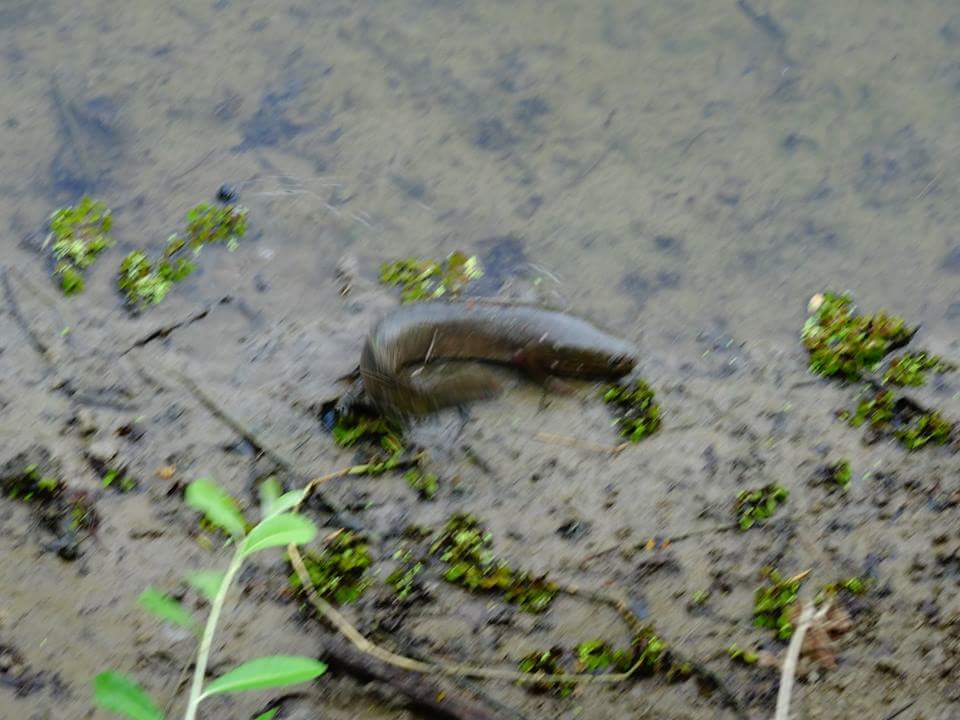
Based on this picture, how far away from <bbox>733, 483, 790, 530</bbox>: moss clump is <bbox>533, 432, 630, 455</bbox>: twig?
502 millimetres

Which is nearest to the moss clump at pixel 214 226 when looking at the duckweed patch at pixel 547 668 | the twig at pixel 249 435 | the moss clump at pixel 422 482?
the twig at pixel 249 435

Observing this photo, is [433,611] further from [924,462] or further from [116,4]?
[116,4]

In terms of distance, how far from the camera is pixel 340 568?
338 centimetres

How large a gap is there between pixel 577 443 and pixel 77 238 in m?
2.55

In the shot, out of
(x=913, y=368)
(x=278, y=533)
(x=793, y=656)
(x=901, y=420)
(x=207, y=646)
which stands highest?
(x=278, y=533)

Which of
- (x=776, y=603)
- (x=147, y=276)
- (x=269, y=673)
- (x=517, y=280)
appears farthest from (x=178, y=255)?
(x=269, y=673)

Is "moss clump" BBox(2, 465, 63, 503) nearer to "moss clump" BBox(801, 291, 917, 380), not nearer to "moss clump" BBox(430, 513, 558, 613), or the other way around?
"moss clump" BBox(430, 513, 558, 613)

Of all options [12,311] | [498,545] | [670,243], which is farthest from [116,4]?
[498,545]

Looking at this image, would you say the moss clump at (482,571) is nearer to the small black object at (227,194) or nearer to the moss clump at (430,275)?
the moss clump at (430,275)

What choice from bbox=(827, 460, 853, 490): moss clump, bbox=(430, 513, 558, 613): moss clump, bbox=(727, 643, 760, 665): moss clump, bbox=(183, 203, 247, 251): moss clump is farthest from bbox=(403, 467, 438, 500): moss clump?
bbox=(183, 203, 247, 251): moss clump

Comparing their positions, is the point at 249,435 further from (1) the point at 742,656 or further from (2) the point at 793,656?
(2) the point at 793,656

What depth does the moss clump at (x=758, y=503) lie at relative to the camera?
3.62 metres

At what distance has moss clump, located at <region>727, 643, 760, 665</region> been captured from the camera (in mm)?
3135

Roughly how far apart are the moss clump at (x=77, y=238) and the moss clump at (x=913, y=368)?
3.57 meters
